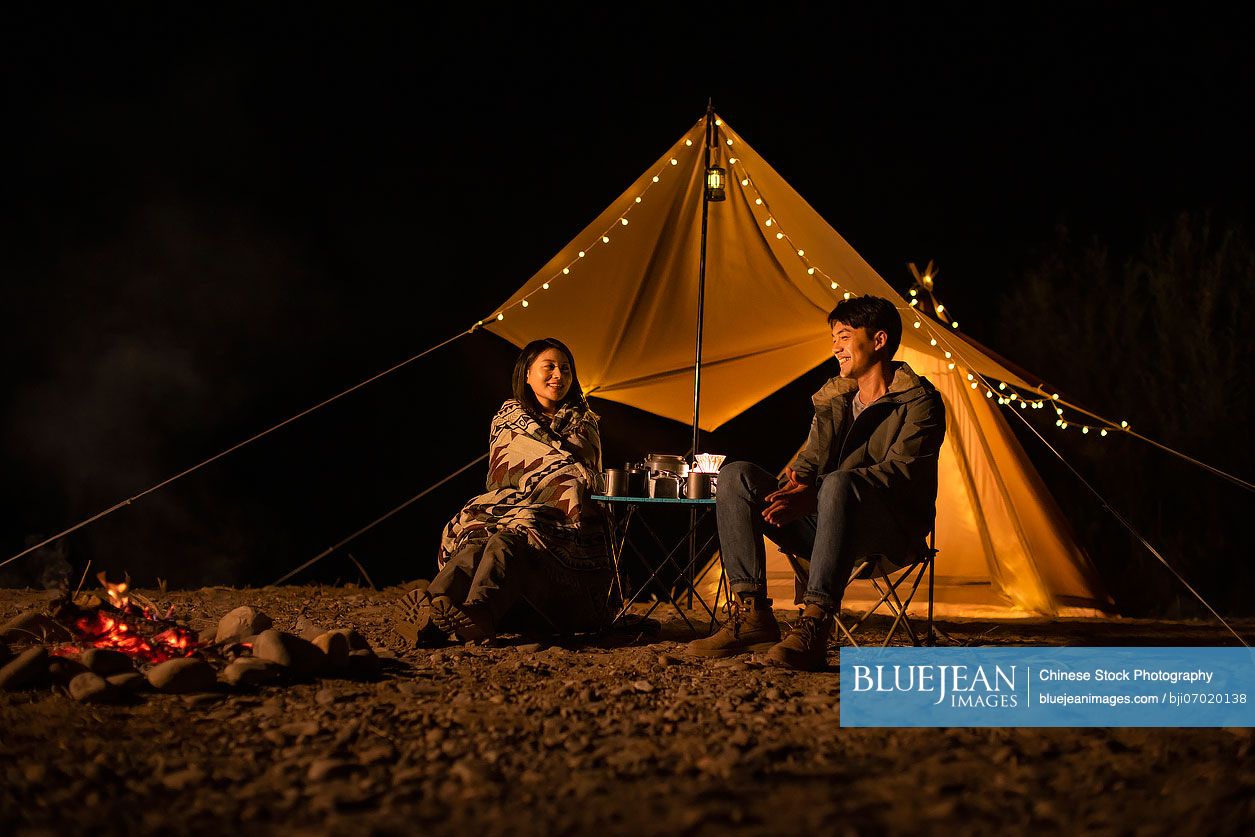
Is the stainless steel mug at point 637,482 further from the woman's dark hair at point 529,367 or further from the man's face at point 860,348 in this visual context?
the man's face at point 860,348

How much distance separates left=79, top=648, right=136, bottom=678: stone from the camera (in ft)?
8.46

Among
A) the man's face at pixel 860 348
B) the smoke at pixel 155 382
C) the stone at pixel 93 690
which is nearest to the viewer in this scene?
the stone at pixel 93 690

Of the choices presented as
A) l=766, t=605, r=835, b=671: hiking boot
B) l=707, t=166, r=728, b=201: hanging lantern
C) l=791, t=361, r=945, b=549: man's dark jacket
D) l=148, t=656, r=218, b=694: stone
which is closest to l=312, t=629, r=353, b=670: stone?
l=148, t=656, r=218, b=694: stone

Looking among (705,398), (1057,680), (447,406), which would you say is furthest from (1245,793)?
(447,406)

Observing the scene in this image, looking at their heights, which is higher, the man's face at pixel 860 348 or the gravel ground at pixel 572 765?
the man's face at pixel 860 348

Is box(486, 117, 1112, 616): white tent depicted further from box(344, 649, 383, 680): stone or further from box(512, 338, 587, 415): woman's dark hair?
box(344, 649, 383, 680): stone

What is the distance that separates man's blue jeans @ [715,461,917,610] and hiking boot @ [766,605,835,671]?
4 cm

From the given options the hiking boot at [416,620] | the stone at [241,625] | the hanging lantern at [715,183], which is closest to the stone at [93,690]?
the stone at [241,625]

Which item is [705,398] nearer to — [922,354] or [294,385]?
[922,354]

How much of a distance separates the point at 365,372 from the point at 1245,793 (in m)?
7.56

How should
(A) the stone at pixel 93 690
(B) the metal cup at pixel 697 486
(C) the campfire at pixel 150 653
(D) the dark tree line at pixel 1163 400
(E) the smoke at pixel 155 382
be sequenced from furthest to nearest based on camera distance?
(E) the smoke at pixel 155 382, (D) the dark tree line at pixel 1163 400, (B) the metal cup at pixel 697 486, (C) the campfire at pixel 150 653, (A) the stone at pixel 93 690

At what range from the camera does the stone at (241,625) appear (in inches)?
128

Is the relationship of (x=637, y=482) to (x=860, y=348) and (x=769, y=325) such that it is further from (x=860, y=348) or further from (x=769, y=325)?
(x=769, y=325)

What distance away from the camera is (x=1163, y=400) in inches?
272
